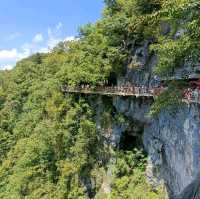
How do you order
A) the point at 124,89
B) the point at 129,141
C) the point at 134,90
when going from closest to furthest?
the point at 134,90 < the point at 124,89 < the point at 129,141

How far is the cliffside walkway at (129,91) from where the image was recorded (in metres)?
19.2

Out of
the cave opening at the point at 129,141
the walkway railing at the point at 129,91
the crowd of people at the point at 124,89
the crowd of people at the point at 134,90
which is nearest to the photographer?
the crowd of people at the point at 134,90

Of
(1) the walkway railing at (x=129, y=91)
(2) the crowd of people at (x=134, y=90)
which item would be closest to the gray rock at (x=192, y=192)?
(2) the crowd of people at (x=134, y=90)

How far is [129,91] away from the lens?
2650cm

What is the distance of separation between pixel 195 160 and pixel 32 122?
27.4 metres

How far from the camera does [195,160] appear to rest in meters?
19.8

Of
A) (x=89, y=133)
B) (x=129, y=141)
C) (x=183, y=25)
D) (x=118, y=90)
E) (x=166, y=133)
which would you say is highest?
(x=183, y=25)

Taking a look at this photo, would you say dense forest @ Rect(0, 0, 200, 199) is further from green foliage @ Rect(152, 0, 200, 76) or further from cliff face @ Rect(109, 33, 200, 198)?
green foliage @ Rect(152, 0, 200, 76)

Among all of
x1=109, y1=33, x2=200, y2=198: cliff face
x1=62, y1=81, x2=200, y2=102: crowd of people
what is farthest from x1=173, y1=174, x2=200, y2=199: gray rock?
x1=109, y1=33, x2=200, y2=198: cliff face

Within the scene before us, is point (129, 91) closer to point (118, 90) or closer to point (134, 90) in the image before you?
point (134, 90)

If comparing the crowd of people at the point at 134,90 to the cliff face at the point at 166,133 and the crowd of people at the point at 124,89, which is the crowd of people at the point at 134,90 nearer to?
the crowd of people at the point at 124,89

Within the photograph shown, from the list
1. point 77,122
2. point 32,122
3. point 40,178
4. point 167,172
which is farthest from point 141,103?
point 32,122

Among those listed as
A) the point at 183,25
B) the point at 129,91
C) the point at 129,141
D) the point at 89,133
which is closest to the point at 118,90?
the point at 129,91

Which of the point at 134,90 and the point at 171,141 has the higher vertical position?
the point at 134,90
